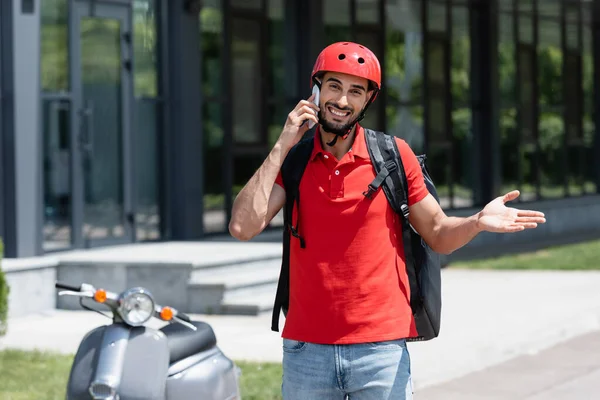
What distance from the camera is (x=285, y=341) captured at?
438 centimetres

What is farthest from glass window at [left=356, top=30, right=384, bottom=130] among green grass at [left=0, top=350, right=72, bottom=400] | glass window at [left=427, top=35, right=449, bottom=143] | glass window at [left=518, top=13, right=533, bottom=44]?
green grass at [left=0, top=350, right=72, bottom=400]

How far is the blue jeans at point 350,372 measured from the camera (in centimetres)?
425

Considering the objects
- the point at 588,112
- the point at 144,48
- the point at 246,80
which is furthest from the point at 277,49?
the point at 588,112

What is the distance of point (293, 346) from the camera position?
435cm

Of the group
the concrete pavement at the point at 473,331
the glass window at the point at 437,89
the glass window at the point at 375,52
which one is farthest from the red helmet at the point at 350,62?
the glass window at the point at 437,89

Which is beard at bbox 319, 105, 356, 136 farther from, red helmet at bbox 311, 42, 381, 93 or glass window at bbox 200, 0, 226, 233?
glass window at bbox 200, 0, 226, 233

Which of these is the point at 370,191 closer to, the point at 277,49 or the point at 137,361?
the point at 137,361

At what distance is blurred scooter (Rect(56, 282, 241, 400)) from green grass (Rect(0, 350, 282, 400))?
8.52ft

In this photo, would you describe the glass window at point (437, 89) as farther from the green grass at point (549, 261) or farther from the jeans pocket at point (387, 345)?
the jeans pocket at point (387, 345)

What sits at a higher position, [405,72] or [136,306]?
[405,72]

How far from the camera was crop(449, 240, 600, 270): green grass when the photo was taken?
17.7 m

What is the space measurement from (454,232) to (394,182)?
0.26m

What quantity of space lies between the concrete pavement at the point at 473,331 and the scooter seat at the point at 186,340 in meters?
3.12

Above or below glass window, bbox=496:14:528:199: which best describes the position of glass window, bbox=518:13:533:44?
above
